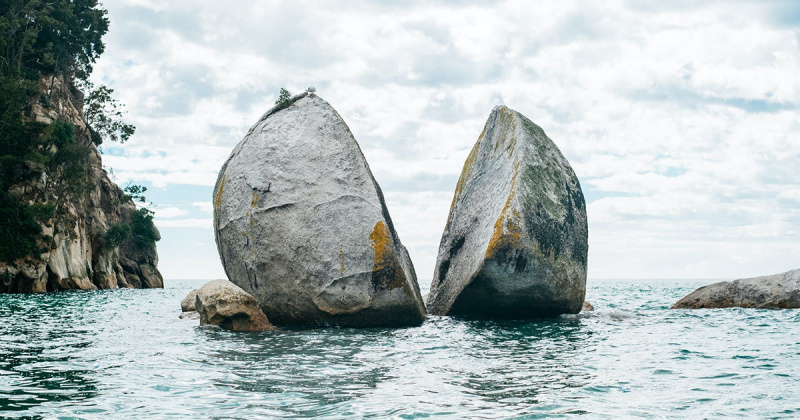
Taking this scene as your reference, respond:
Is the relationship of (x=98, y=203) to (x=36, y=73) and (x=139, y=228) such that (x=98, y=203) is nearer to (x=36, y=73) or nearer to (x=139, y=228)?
(x=139, y=228)

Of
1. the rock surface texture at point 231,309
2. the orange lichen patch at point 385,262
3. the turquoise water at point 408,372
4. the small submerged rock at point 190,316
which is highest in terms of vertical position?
the orange lichen patch at point 385,262

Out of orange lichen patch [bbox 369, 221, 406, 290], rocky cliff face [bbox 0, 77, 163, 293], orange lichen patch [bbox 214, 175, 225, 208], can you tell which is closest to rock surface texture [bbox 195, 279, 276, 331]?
orange lichen patch [bbox 214, 175, 225, 208]

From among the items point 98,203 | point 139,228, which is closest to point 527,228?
point 98,203

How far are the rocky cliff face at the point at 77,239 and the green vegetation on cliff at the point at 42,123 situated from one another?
0.86ft

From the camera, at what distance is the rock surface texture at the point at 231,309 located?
12.7 metres

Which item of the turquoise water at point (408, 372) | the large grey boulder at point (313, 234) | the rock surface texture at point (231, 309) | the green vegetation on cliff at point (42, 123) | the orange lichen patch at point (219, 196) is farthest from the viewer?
the green vegetation on cliff at point (42, 123)

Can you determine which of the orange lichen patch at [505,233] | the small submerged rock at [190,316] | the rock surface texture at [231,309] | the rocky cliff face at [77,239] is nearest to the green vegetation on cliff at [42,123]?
the rocky cliff face at [77,239]

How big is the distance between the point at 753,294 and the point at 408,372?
15.2 metres

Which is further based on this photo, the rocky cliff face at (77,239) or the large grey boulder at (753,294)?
the rocky cliff face at (77,239)

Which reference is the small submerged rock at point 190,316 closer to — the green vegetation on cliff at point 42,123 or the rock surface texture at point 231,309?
the rock surface texture at point 231,309

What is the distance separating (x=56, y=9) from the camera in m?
48.7

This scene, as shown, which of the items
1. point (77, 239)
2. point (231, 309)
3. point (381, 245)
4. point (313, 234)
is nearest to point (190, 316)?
point (231, 309)

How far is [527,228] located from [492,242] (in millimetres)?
828

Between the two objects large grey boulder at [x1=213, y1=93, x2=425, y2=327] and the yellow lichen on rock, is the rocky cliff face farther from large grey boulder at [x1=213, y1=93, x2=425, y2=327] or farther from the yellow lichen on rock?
the yellow lichen on rock
